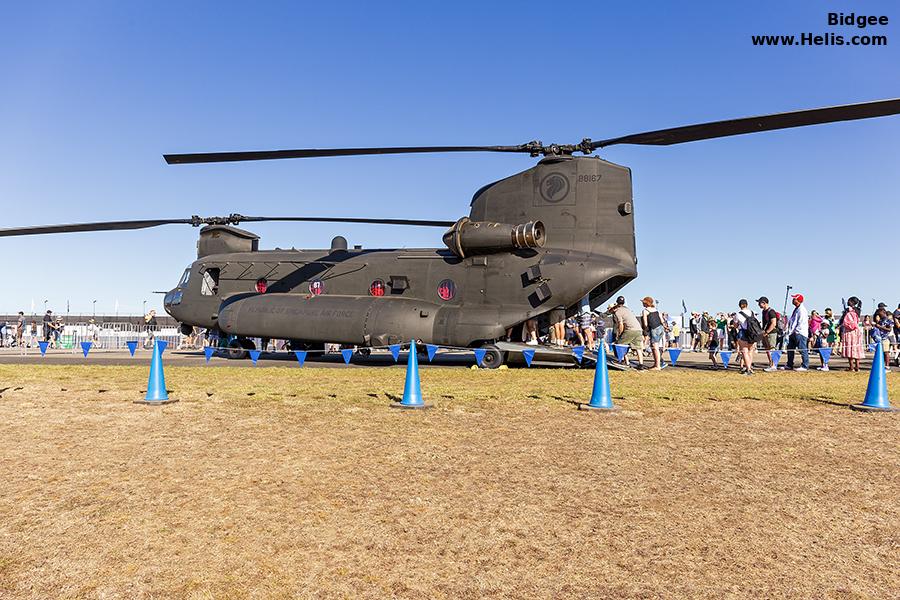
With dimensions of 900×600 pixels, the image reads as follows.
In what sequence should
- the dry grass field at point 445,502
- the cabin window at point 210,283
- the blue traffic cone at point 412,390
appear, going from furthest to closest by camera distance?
1. the cabin window at point 210,283
2. the blue traffic cone at point 412,390
3. the dry grass field at point 445,502

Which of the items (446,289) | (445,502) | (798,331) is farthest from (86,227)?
(798,331)

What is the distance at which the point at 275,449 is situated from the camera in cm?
574

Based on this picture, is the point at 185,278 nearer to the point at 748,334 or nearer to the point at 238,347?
the point at 238,347

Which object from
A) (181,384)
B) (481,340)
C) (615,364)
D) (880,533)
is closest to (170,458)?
(880,533)

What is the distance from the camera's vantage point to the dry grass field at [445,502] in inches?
118

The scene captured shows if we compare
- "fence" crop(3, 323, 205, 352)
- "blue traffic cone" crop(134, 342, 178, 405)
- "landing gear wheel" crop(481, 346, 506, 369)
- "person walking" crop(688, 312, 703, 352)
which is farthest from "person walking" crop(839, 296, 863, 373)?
"fence" crop(3, 323, 205, 352)

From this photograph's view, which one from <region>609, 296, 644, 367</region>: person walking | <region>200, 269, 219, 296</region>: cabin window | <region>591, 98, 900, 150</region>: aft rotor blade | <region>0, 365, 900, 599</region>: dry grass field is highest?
<region>591, 98, 900, 150</region>: aft rotor blade

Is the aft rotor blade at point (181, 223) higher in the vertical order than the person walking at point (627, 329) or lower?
higher

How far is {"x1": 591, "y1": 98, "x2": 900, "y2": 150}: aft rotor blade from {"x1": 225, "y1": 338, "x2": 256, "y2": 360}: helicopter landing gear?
13.0 m

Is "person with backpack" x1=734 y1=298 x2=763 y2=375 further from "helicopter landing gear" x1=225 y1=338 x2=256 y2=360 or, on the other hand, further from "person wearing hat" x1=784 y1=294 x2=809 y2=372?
"helicopter landing gear" x1=225 y1=338 x2=256 y2=360

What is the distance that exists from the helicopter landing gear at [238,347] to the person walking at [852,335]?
16785 millimetres

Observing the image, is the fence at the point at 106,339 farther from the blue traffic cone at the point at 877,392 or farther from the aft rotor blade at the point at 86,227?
the blue traffic cone at the point at 877,392

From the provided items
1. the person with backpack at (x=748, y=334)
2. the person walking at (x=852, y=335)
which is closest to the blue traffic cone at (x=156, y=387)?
the person with backpack at (x=748, y=334)

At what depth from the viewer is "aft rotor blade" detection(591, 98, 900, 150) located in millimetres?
9609
